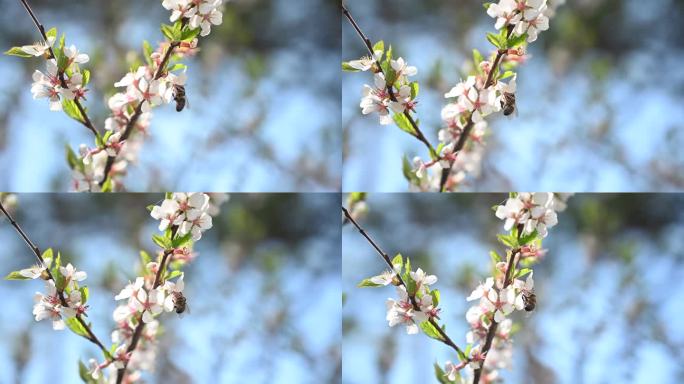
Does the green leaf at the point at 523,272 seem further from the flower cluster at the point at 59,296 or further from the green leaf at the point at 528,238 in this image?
the flower cluster at the point at 59,296

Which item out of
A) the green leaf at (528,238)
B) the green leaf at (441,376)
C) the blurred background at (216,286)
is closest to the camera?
the green leaf at (528,238)

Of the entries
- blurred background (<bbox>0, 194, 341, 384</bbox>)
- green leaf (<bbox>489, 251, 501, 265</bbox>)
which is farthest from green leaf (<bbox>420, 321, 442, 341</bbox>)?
blurred background (<bbox>0, 194, 341, 384</bbox>)

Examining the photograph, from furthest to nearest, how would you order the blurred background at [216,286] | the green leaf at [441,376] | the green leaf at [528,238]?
1. the blurred background at [216,286]
2. the green leaf at [441,376]
3. the green leaf at [528,238]

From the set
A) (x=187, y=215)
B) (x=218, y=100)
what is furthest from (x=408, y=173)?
(x=218, y=100)

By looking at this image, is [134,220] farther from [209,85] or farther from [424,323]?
[424,323]

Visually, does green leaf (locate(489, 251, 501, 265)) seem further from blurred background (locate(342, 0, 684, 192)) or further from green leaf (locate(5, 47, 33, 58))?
green leaf (locate(5, 47, 33, 58))

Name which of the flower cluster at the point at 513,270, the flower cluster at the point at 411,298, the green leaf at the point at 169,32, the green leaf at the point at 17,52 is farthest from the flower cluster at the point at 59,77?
the flower cluster at the point at 513,270

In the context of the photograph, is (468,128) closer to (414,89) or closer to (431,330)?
(414,89)
